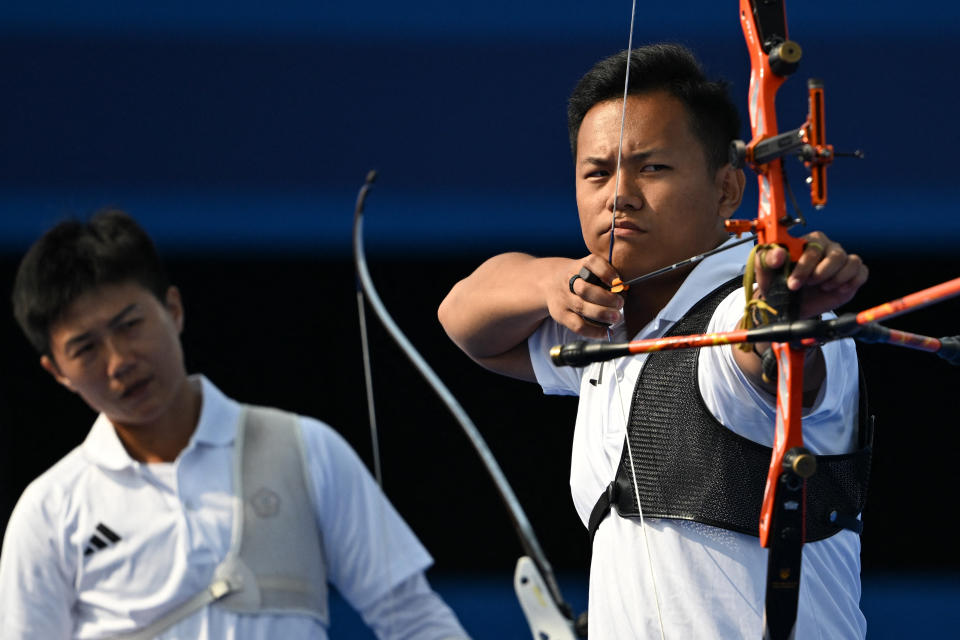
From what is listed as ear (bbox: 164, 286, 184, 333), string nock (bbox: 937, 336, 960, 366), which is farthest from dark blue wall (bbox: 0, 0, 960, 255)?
string nock (bbox: 937, 336, 960, 366)

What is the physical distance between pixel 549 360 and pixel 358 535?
48 cm

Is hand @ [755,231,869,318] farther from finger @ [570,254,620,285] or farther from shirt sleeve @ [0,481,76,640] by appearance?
shirt sleeve @ [0,481,76,640]

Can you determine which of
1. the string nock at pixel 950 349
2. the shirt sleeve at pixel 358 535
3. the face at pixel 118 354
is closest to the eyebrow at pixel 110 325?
the face at pixel 118 354

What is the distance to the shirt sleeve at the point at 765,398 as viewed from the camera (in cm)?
118

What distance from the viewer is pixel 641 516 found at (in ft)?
4.20

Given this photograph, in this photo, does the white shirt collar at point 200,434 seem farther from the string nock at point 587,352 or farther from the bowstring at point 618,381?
the string nock at point 587,352

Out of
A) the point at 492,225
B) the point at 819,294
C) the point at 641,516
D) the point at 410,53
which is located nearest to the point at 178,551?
the point at 641,516

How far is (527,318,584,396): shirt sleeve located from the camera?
160 cm

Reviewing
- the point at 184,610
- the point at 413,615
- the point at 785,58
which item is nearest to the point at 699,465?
the point at 785,58

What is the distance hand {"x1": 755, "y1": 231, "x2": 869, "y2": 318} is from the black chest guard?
0.73 feet

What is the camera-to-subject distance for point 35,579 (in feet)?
5.90

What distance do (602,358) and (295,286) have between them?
2.65 metres

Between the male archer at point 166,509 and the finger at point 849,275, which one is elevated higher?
the finger at point 849,275

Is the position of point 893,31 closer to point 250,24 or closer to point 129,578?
point 250,24
